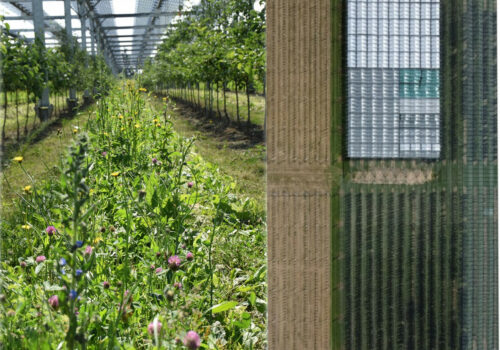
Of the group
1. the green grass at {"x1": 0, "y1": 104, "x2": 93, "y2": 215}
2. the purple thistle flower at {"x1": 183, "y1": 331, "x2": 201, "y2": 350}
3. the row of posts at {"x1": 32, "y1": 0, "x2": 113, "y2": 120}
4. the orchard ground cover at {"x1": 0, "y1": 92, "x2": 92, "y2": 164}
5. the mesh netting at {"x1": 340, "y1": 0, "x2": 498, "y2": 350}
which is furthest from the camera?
the orchard ground cover at {"x1": 0, "y1": 92, "x2": 92, "y2": 164}

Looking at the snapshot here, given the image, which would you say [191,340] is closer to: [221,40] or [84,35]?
[84,35]

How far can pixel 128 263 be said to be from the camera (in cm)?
198

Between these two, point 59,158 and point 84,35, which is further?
point 84,35

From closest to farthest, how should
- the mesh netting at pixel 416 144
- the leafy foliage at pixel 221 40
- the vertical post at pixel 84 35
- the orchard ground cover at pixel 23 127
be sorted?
the mesh netting at pixel 416 144 < the orchard ground cover at pixel 23 127 < the vertical post at pixel 84 35 < the leafy foliage at pixel 221 40

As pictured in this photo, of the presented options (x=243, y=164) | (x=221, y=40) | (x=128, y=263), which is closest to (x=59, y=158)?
(x=128, y=263)

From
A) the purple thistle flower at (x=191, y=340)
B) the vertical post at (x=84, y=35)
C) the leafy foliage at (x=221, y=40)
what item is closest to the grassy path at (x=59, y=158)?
the vertical post at (x=84, y=35)

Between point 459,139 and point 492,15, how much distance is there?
1.27 feet

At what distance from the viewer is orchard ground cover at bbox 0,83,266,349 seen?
1.42m

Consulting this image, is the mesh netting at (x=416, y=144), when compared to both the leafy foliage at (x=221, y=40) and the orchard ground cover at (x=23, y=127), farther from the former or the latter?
the leafy foliage at (x=221, y=40)

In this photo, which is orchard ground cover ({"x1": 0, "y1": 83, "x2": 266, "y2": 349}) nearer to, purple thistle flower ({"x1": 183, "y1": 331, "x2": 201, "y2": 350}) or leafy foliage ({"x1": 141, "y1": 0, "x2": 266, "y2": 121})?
purple thistle flower ({"x1": 183, "y1": 331, "x2": 201, "y2": 350})

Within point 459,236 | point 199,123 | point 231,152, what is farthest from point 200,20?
point 459,236

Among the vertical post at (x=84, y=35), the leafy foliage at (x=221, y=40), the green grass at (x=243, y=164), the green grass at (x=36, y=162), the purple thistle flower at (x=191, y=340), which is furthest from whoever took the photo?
the leafy foliage at (x=221, y=40)

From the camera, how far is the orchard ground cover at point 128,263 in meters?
1.42

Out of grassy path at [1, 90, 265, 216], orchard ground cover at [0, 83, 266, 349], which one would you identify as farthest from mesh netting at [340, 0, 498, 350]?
grassy path at [1, 90, 265, 216]
